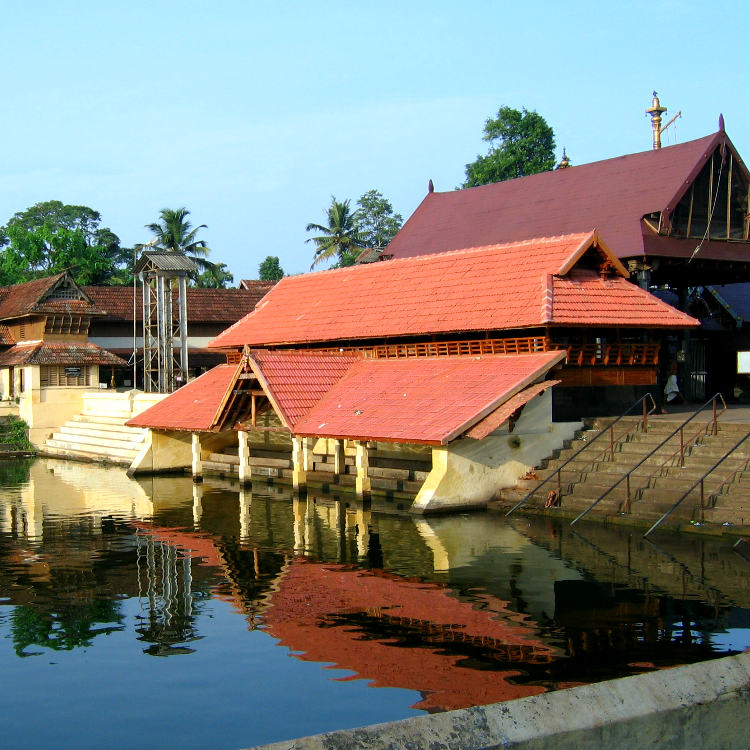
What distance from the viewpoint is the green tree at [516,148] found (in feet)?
159

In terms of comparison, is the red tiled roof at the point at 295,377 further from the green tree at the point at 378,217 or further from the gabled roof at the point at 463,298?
the green tree at the point at 378,217

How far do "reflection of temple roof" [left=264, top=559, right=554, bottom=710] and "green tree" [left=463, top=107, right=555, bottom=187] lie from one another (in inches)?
1490

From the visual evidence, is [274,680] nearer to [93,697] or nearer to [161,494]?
[93,697]

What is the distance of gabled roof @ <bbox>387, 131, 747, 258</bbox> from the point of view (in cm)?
2484

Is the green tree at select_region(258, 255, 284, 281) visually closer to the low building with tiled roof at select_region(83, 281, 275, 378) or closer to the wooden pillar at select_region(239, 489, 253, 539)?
the low building with tiled roof at select_region(83, 281, 275, 378)

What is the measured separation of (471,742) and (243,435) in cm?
1880

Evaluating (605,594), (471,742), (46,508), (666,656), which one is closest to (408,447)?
(46,508)

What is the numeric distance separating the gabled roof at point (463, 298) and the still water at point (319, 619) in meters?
5.37

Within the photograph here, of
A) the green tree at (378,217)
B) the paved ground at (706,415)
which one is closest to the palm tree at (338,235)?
the green tree at (378,217)

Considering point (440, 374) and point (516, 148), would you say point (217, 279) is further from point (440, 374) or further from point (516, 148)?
point (440, 374)

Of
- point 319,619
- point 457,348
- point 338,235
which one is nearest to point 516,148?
point 338,235

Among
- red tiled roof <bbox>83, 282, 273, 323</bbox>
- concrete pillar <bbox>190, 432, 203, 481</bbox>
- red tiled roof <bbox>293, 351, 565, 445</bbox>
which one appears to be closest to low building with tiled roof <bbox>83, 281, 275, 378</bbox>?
red tiled roof <bbox>83, 282, 273, 323</bbox>

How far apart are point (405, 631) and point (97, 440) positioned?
2264cm

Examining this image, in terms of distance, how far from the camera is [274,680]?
30.0 ft
